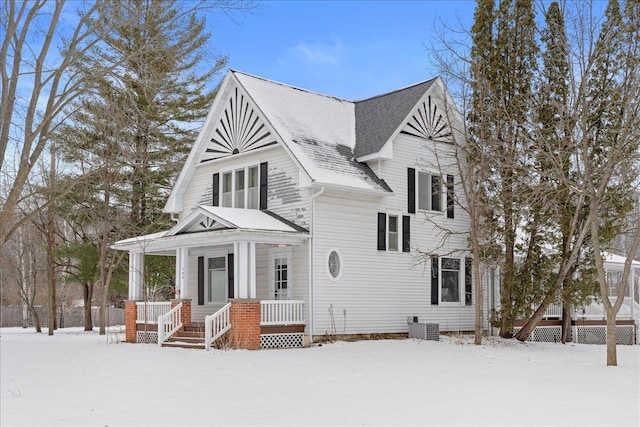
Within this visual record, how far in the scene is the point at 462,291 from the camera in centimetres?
2478

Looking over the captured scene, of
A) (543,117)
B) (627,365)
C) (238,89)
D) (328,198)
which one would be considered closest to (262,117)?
(238,89)

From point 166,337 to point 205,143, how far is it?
24.0 feet

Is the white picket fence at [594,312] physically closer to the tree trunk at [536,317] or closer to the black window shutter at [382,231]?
the tree trunk at [536,317]

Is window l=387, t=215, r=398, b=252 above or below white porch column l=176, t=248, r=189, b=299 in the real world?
above

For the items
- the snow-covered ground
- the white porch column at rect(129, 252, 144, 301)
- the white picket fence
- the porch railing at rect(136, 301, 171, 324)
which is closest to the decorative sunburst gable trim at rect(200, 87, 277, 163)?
the white porch column at rect(129, 252, 144, 301)

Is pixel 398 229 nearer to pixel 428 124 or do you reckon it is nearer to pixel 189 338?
pixel 428 124

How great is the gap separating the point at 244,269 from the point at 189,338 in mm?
2990

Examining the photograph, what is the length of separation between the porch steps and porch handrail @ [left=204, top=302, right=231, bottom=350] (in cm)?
44

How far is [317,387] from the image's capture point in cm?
1169

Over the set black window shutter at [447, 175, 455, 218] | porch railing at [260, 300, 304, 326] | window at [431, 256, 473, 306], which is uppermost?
black window shutter at [447, 175, 455, 218]

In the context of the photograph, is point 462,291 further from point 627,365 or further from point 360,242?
point 627,365

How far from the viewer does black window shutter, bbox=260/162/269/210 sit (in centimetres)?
2242

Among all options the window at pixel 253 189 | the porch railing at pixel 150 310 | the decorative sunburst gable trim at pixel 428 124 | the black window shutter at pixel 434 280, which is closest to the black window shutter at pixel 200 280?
the porch railing at pixel 150 310

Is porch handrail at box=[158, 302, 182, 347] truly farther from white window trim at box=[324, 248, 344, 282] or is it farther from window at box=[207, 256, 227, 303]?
white window trim at box=[324, 248, 344, 282]
